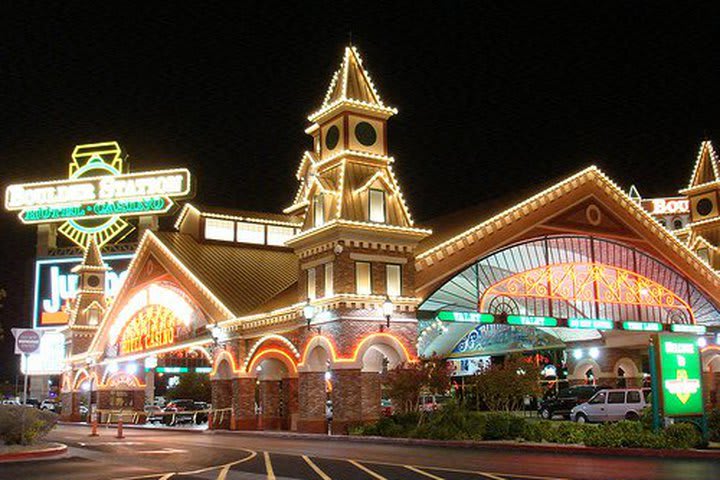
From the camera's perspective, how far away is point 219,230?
5409 cm

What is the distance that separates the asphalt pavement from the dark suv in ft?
56.3

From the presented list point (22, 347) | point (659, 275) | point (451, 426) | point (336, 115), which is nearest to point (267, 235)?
point (336, 115)

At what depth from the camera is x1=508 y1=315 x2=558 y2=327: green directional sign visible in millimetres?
38875

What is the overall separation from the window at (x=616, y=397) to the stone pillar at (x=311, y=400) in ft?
40.4

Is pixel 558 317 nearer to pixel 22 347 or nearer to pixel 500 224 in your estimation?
pixel 500 224

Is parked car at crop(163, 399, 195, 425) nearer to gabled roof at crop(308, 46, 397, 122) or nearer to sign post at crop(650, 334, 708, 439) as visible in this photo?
gabled roof at crop(308, 46, 397, 122)

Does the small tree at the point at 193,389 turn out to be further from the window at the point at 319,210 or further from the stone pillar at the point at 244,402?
the window at the point at 319,210

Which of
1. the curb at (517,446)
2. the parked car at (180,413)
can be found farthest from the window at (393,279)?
the parked car at (180,413)

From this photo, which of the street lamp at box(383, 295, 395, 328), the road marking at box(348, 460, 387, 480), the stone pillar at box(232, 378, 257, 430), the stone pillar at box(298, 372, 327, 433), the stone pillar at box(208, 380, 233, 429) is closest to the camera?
the road marking at box(348, 460, 387, 480)

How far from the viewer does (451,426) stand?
1173 inches

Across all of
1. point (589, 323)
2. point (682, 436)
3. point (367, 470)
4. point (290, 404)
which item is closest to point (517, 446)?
point (682, 436)

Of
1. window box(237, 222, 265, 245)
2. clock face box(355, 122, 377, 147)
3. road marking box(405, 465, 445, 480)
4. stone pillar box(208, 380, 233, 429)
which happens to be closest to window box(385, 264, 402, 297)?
clock face box(355, 122, 377, 147)

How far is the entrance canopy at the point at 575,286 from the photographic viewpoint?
129 ft

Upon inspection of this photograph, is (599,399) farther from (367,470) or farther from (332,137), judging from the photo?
(367,470)
